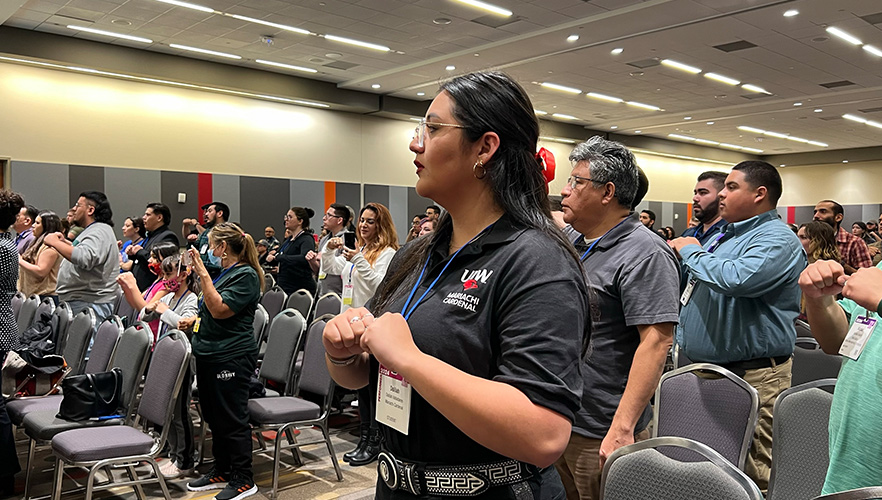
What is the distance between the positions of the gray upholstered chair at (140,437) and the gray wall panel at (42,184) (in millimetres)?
8160

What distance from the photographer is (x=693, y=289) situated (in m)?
2.92

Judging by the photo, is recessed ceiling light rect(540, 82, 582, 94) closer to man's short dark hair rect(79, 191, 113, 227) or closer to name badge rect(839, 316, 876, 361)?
man's short dark hair rect(79, 191, 113, 227)

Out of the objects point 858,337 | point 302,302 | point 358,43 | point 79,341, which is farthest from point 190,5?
point 858,337

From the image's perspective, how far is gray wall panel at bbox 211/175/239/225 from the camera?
40.2 ft

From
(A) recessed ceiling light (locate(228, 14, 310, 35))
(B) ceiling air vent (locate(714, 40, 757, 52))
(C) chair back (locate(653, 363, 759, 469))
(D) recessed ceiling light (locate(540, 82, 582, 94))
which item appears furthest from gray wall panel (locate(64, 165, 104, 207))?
(C) chair back (locate(653, 363, 759, 469))

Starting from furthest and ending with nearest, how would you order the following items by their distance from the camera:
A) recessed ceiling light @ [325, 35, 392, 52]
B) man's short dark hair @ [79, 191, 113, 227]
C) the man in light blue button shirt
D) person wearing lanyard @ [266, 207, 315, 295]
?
1. recessed ceiling light @ [325, 35, 392, 52]
2. person wearing lanyard @ [266, 207, 315, 295]
3. man's short dark hair @ [79, 191, 113, 227]
4. the man in light blue button shirt

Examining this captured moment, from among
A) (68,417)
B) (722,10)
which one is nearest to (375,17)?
(722,10)

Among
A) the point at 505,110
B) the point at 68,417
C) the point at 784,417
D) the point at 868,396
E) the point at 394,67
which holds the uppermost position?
the point at 394,67

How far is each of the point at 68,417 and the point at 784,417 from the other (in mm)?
3346

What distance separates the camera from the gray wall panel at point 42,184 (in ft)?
33.6

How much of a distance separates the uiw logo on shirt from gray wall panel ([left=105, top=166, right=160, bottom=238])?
11107 millimetres

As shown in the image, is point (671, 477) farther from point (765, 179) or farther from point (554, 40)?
point (554, 40)

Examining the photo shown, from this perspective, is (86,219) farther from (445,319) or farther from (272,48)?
(272,48)

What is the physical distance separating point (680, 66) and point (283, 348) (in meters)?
9.61
